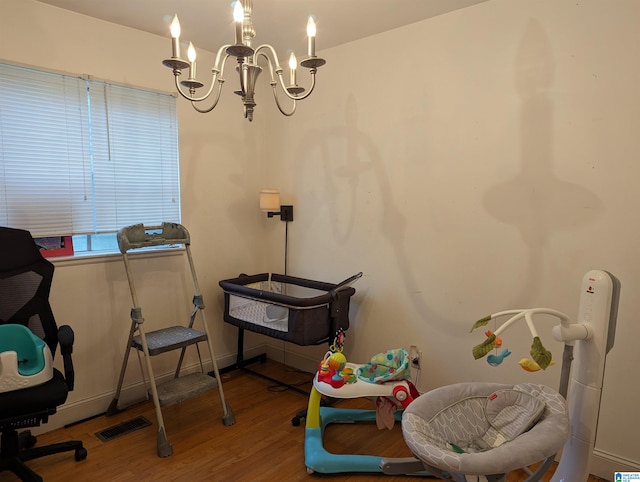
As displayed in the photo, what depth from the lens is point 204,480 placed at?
6.84ft

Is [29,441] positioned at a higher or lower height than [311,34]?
lower

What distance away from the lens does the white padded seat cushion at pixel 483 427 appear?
141 centimetres

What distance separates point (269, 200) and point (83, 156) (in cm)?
128

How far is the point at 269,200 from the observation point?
3.26 metres

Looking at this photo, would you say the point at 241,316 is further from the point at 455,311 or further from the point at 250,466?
the point at 455,311

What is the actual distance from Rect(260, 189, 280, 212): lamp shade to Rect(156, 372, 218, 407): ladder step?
1.31 metres

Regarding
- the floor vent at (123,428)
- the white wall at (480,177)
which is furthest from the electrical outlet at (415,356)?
A: the floor vent at (123,428)

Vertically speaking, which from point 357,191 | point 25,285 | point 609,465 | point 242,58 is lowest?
point 609,465

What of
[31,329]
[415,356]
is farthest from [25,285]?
[415,356]

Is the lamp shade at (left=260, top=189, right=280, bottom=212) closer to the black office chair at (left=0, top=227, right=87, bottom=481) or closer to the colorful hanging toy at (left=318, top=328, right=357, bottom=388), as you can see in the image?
the colorful hanging toy at (left=318, top=328, right=357, bottom=388)

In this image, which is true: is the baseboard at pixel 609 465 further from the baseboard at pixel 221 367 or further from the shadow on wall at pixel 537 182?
the shadow on wall at pixel 537 182

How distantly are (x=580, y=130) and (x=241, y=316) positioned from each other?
2.36 metres

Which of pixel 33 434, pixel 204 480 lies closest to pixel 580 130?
pixel 204 480

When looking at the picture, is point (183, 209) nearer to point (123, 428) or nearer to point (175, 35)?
point (123, 428)
